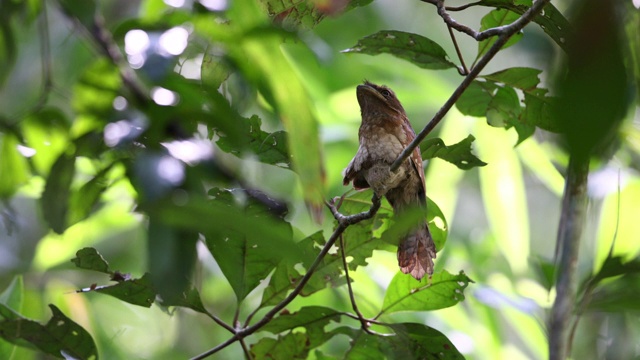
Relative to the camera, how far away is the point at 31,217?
4477mm

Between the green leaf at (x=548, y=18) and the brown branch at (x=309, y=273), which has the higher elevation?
the green leaf at (x=548, y=18)

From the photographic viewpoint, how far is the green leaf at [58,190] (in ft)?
3.93

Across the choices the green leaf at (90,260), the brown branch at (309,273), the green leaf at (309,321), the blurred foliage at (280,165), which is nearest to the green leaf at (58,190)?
the blurred foliage at (280,165)

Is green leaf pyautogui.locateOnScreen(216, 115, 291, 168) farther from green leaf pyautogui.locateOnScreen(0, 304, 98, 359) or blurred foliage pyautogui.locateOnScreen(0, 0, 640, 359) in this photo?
green leaf pyautogui.locateOnScreen(0, 304, 98, 359)

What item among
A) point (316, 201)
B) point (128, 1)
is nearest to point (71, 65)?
point (316, 201)

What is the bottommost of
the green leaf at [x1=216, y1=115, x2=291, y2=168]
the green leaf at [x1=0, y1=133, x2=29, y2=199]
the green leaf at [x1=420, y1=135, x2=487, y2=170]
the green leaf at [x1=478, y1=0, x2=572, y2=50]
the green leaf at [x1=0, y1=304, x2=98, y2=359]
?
the green leaf at [x1=0, y1=304, x2=98, y2=359]

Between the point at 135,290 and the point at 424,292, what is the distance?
2.06 feet

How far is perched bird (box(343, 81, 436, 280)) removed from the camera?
161 centimetres

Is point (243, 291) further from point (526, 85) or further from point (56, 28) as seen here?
point (56, 28)

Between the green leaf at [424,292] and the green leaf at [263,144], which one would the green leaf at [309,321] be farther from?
the green leaf at [263,144]

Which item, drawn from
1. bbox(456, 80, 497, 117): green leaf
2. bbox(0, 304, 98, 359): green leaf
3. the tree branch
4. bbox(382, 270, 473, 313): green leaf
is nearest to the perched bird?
bbox(382, 270, 473, 313): green leaf

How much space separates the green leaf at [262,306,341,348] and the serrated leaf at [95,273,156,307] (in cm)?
25

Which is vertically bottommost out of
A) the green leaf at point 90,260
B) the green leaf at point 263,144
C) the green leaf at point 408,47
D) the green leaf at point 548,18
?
the green leaf at point 90,260

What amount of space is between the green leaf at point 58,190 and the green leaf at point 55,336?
14.1 inches
